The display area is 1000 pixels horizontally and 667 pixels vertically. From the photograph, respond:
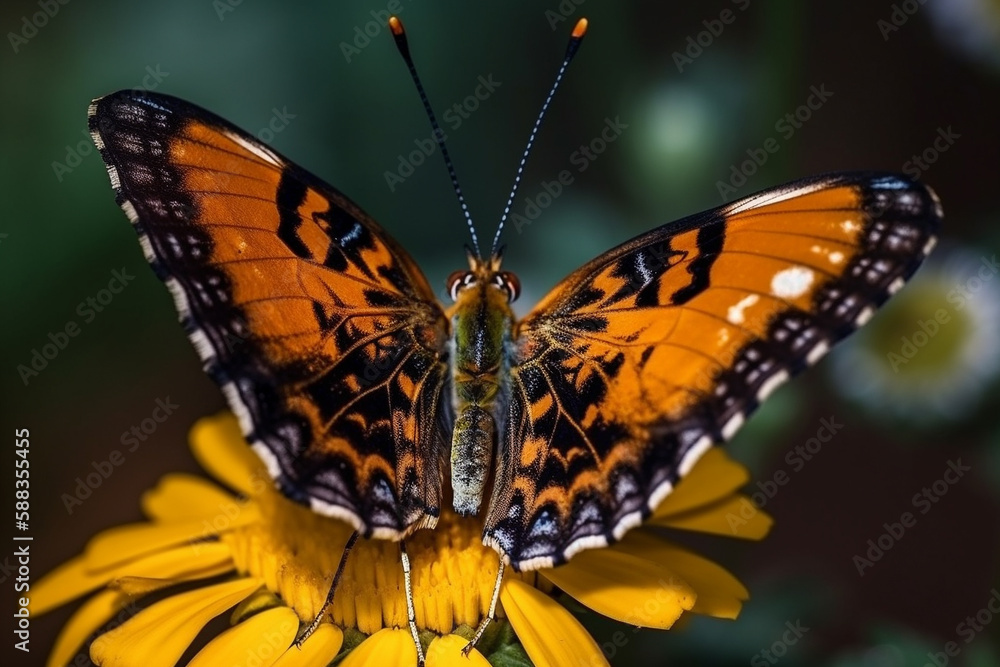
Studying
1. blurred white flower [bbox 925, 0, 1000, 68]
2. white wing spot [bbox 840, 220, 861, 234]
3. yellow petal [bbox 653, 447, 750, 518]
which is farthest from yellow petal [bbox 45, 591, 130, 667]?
blurred white flower [bbox 925, 0, 1000, 68]

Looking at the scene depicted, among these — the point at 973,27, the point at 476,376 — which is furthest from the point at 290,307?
the point at 973,27

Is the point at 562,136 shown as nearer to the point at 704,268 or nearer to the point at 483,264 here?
the point at 483,264

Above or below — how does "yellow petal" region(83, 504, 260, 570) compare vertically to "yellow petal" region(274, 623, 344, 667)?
above

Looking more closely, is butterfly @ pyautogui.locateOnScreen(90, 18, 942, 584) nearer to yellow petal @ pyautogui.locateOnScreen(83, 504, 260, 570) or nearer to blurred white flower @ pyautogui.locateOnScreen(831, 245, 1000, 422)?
yellow petal @ pyautogui.locateOnScreen(83, 504, 260, 570)

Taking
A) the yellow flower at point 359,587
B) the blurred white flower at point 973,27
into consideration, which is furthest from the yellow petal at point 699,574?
the blurred white flower at point 973,27

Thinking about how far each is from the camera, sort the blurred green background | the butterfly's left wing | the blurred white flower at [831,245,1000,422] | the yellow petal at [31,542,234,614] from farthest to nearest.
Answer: the blurred white flower at [831,245,1000,422] < the blurred green background < the yellow petal at [31,542,234,614] < the butterfly's left wing

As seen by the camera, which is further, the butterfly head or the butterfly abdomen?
the butterfly head
